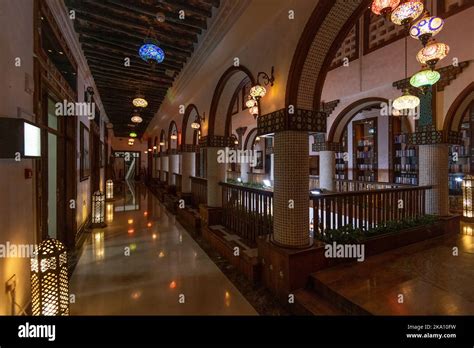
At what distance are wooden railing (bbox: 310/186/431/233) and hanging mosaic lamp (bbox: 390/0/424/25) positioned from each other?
2622 millimetres

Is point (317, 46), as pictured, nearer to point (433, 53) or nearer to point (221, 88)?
point (433, 53)

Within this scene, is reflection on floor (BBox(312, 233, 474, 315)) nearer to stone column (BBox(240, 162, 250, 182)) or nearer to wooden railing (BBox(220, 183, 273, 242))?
wooden railing (BBox(220, 183, 273, 242))

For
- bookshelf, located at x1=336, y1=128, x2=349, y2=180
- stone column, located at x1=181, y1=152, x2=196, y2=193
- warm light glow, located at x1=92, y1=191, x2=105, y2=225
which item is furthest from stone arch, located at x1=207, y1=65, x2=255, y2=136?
bookshelf, located at x1=336, y1=128, x2=349, y2=180

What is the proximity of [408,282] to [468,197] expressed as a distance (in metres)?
5.55

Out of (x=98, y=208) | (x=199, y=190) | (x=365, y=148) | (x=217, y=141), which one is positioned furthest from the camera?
(x=365, y=148)

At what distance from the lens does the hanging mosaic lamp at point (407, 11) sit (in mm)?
2837

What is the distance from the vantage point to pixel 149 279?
12.1ft

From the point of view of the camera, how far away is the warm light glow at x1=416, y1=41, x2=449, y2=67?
3463mm

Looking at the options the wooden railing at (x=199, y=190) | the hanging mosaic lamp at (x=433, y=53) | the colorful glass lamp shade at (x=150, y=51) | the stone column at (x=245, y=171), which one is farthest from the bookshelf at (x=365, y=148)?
the colorful glass lamp shade at (x=150, y=51)

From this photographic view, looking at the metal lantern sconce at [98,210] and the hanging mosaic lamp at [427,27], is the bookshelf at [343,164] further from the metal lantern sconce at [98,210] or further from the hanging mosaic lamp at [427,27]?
the metal lantern sconce at [98,210]

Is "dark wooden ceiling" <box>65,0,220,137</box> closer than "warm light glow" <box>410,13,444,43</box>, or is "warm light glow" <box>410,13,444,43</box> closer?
"warm light glow" <box>410,13,444,43</box>

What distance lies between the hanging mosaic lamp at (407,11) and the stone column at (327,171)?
5676mm

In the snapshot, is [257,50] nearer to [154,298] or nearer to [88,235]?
[154,298]

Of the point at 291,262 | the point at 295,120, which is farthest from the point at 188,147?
the point at 291,262
